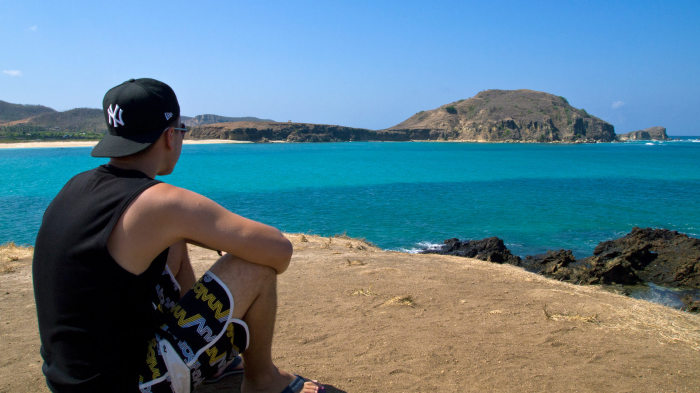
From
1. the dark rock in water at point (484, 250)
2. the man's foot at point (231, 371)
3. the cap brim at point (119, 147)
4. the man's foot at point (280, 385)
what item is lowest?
the dark rock in water at point (484, 250)

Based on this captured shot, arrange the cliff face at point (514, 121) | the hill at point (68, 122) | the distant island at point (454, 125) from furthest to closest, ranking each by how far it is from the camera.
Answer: the cliff face at point (514, 121) < the distant island at point (454, 125) < the hill at point (68, 122)

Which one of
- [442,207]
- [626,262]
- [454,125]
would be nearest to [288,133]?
[454,125]

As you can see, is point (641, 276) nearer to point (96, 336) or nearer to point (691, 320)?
point (691, 320)

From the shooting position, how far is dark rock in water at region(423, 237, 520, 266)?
1229 centimetres

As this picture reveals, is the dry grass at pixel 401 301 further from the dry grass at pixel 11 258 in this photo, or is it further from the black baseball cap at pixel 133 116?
the dry grass at pixel 11 258

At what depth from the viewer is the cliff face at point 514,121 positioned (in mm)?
149000

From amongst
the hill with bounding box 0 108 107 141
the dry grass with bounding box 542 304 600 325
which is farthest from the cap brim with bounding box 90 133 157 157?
the hill with bounding box 0 108 107 141

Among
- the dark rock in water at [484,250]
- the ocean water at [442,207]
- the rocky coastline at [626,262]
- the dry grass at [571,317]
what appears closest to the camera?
the dry grass at [571,317]

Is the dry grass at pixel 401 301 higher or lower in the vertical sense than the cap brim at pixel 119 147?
lower

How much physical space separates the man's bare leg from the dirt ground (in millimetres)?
474

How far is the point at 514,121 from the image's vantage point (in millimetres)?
150250

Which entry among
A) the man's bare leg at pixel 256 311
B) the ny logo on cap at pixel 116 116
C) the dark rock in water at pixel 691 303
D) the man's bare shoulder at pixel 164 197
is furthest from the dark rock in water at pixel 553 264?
the ny logo on cap at pixel 116 116

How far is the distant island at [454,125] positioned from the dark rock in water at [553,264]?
134648mm

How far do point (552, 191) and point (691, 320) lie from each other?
1083 inches
